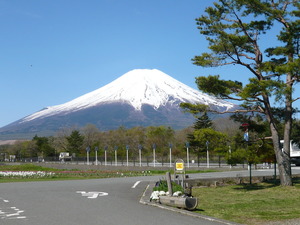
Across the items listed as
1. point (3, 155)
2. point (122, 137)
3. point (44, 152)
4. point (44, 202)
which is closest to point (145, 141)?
point (122, 137)

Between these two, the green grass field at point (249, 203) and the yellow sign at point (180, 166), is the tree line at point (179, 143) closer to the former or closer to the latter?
the green grass field at point (249, 203)

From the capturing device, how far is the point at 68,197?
15.9m

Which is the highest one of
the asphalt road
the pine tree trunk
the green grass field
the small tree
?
the small tree

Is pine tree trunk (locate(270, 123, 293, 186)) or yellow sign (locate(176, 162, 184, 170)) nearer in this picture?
yellow sign (locate(176, 162, 184, 170))

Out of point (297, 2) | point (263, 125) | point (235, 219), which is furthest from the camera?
point (263, 125)

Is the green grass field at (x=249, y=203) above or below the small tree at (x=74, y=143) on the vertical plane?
below

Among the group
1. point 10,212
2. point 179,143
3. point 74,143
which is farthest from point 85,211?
point 74,143

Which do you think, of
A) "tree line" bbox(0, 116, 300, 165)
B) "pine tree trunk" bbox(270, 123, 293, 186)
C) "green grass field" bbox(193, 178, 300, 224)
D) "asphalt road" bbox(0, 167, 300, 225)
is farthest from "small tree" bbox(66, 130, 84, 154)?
"asphalt road" bbox(0, 167, 300, 225)

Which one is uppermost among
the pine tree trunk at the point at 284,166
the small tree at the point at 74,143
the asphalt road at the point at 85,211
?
the small tree at the point at 74,143

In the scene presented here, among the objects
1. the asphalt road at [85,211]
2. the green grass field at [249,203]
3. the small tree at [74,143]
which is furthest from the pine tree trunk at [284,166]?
the small tree at [74,143]

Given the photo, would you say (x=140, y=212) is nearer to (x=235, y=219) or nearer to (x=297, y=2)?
(x=235, y=219)

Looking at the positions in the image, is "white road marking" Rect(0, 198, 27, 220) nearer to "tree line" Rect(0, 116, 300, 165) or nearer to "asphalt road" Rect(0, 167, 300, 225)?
"asphalt road" Rect(0, 167, 300, 225)

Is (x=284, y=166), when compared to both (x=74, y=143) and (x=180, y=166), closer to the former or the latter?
(x=180, y=166)

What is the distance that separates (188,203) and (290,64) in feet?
27.2
